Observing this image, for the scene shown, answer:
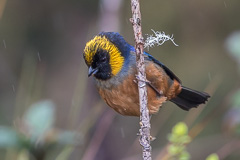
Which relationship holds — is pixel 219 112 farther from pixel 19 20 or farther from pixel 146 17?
pixel 19 20

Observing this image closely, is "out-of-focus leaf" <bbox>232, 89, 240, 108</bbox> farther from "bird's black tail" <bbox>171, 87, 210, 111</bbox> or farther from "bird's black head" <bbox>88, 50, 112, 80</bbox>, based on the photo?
"bird's black tail" <bbox>171, 87, 210, 111</bbox>

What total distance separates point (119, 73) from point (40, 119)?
0.80m

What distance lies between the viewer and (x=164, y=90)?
160 inches

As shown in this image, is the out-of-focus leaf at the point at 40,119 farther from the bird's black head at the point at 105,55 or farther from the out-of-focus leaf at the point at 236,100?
the out-of-focus leaf at the point at 236,100

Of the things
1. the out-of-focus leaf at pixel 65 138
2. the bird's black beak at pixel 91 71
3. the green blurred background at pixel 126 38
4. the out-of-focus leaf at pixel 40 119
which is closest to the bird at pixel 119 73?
the bird's black beak at pixel 91 71

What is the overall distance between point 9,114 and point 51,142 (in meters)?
3.73

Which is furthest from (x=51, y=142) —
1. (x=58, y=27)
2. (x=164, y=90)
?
(x=58, y=27)

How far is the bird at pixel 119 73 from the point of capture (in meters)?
3.68

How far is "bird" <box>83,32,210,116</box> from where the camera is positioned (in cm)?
368

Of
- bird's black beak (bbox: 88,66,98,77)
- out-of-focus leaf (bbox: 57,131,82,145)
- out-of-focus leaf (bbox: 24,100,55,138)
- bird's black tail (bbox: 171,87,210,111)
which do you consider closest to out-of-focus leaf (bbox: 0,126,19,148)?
out-of-focus leaf (bbox: 24,100,55,138)

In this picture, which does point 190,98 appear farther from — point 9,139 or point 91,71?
point 9,139

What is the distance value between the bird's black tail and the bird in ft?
2.15

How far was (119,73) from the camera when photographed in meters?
3.75

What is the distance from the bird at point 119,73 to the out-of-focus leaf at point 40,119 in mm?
463
